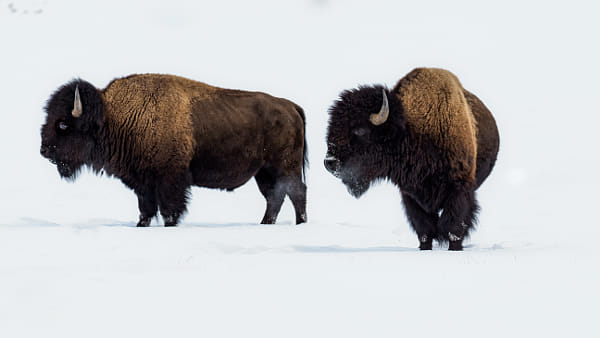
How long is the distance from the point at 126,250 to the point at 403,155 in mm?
2172

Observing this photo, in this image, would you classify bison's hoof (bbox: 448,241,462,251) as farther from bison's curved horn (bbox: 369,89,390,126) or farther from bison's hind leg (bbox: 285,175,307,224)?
bison's hind leg (bbox: 285,175,307,224)

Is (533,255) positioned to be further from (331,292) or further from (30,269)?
(30,269)

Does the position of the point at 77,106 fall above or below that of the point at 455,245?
above

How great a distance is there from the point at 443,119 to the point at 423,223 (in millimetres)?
845

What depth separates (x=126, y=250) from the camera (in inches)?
220

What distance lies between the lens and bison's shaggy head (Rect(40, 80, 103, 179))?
24.4 feet

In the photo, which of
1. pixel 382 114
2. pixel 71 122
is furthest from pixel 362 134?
pixel 71 122

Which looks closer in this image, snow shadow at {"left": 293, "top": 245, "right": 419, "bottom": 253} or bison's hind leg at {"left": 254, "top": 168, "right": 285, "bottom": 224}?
snow shadow at {"left": 293, "top": 245, "right": 419, "bottom": 253}

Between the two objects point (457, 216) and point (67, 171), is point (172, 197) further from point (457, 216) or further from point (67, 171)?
point (457, 216)

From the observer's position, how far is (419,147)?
229 inches

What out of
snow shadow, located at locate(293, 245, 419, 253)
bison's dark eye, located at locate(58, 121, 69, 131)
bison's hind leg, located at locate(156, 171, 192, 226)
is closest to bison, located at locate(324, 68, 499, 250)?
snow shadow, located at locate(293, 245, 419, 253)

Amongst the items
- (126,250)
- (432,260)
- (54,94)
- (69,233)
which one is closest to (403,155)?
(432,260)

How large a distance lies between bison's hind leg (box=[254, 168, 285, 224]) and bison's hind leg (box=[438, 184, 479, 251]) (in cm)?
275

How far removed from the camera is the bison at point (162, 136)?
746 cm
